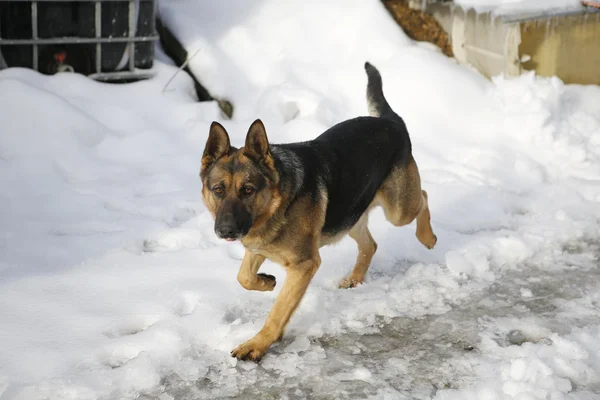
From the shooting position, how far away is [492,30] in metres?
8.21

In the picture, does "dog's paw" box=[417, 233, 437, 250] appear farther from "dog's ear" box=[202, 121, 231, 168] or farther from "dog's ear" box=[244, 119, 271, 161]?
"dog's ear" box=[202, 121, 231, 168]

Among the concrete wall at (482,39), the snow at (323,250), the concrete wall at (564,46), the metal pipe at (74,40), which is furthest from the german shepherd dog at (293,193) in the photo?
the metal pipe at (74,40)

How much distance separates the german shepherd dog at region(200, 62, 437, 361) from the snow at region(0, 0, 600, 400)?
0.90ft

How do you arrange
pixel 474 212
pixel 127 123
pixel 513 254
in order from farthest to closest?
pixel 127 123 → pixel 474 212 → pixel 513 254

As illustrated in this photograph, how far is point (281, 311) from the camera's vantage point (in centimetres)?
421

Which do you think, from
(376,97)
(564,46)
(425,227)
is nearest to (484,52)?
(564,46)

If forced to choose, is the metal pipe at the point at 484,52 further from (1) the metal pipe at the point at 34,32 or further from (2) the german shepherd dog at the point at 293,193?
(1) the metal pipe at the point at 34,32

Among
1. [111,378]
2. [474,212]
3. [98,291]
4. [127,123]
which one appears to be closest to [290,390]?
[111,378]

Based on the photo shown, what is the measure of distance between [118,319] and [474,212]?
3.35 meters

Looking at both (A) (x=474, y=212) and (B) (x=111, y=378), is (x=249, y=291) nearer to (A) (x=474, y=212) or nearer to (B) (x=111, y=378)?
(B) (x=111, y=378)

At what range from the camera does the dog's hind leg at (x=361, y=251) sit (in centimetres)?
518

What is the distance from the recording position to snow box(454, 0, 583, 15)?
26.3 feet

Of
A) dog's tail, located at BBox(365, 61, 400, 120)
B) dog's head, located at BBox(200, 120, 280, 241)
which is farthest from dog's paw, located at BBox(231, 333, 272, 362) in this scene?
dog's tail, located at BBox(365, 61, 400, 120)

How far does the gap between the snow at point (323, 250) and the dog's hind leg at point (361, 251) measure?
5.6 inches
